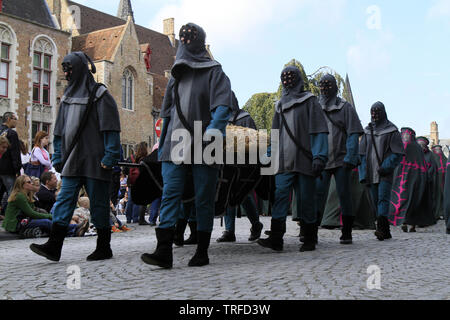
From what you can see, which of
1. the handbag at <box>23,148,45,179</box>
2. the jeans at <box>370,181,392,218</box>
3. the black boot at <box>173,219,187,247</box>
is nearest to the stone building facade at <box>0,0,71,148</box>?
the handbag at <box>23,148,45,179</box>

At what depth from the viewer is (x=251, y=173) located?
22.1ft

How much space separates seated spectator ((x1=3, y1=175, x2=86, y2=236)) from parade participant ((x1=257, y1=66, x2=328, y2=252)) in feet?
15.3

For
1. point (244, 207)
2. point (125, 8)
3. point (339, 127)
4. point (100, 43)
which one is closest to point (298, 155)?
point (339, 127)

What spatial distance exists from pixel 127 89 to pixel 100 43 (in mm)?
3547

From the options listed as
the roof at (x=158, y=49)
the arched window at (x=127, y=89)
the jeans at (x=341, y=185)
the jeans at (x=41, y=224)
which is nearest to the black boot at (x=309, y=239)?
the jeans at (x=341, y=185)

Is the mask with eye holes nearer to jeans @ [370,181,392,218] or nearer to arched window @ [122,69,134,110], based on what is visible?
jeans @ [370,181,392,218]

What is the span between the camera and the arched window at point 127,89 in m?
39.7

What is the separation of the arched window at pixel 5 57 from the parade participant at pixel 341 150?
25.9 meters

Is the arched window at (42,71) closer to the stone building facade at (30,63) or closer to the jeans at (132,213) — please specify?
the stone building facade at (30,63)

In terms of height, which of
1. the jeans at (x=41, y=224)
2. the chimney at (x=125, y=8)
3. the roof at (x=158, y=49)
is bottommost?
the jeans at (x=41, y=224)

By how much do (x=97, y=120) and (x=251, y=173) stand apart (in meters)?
1.89

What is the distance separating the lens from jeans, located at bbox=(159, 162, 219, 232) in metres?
5.11
